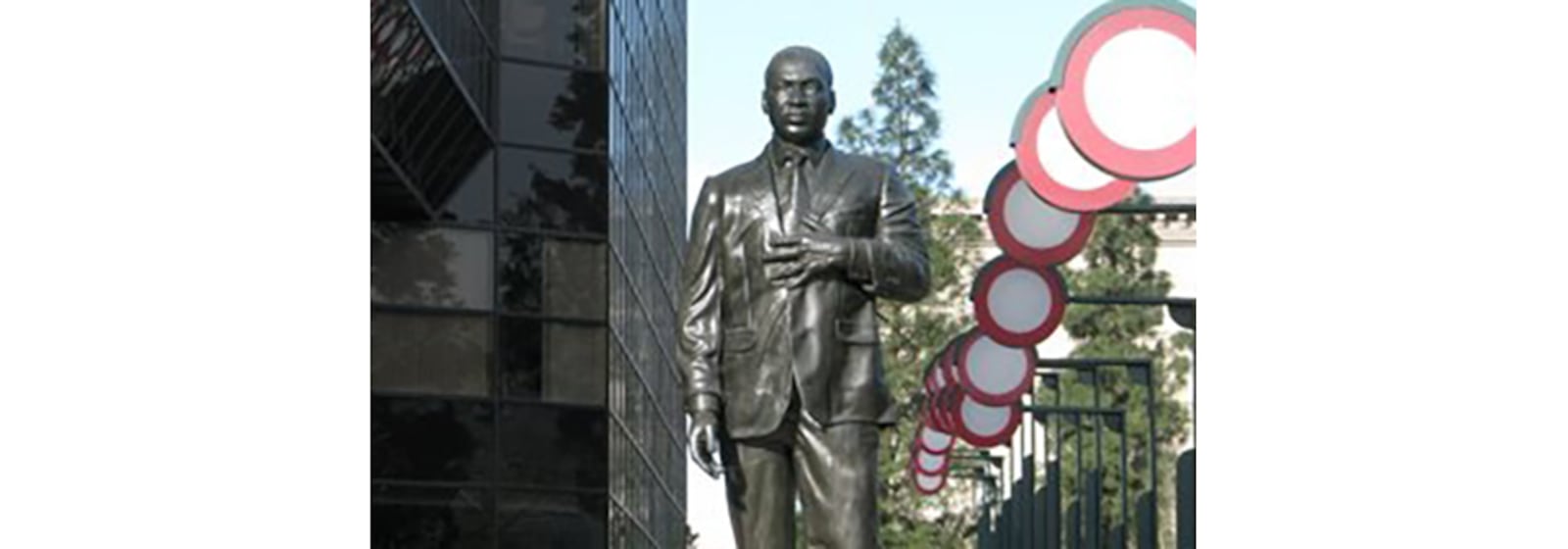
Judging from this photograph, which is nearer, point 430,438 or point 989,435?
point 989,435

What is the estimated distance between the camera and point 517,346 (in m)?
42.7

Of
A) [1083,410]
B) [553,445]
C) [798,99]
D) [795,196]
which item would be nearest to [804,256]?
[795,196]

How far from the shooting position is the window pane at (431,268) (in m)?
41.9

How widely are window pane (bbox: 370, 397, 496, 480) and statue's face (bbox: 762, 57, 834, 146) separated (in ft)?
99.0

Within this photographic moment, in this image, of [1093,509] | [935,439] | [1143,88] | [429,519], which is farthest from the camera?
[429,519]

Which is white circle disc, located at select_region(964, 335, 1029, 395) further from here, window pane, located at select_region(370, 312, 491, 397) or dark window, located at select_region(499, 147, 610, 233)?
dark window, located at select_region(499, 147, 610, 233)

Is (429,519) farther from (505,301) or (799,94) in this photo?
(799,94)

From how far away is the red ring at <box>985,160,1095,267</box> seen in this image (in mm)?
19609

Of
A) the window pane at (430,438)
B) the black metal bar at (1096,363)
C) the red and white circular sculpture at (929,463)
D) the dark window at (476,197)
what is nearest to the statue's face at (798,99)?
the black metal bar at (1096,363)

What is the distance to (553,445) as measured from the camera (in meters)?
43.1

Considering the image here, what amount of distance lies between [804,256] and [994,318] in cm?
1036
